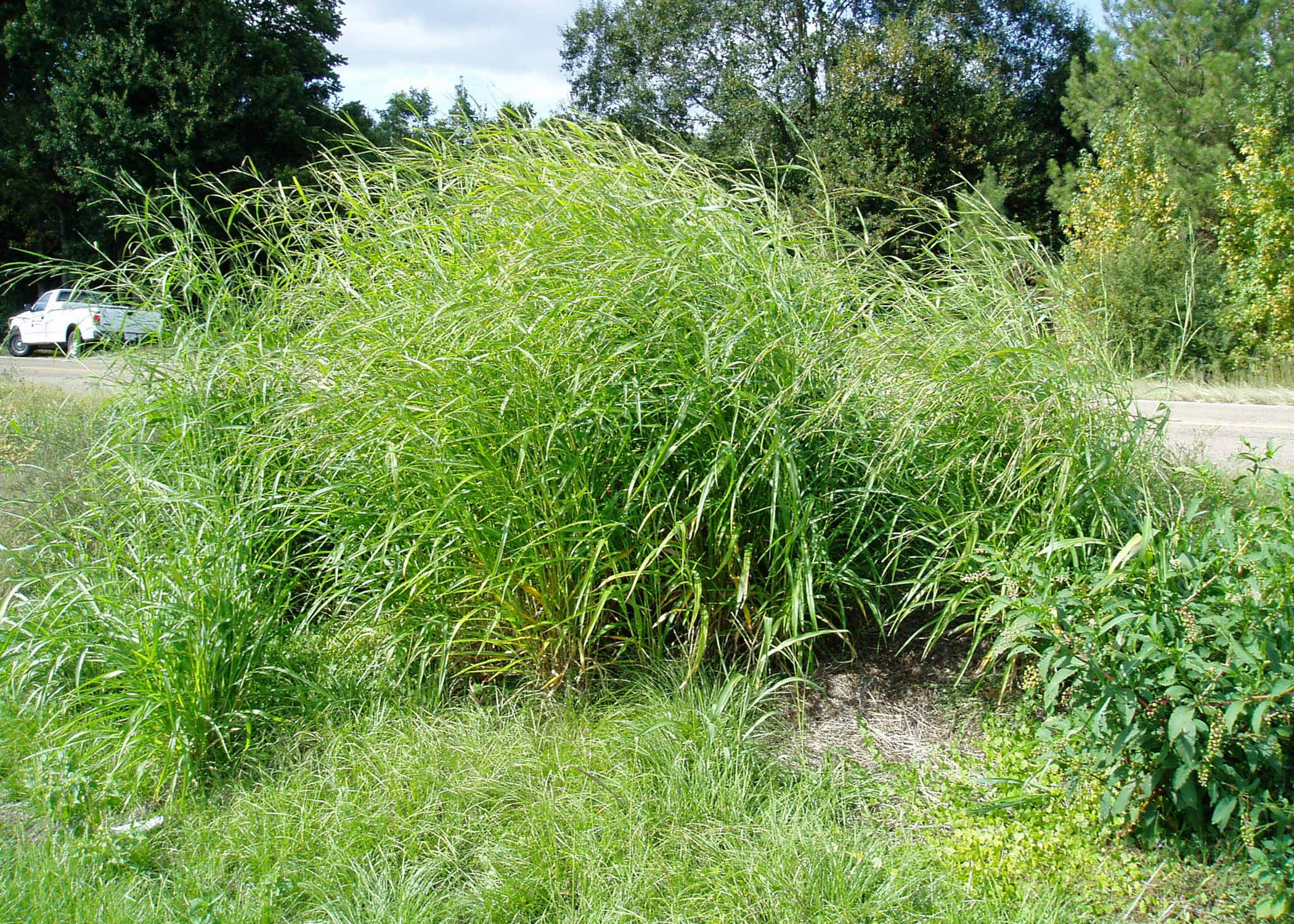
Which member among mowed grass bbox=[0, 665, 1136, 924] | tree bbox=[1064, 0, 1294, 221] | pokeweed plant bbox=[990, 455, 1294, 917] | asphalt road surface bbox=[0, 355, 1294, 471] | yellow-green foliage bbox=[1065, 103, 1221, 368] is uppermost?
tree bbox=[1064, 0, 1294, 221]

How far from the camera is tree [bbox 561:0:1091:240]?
19.6m

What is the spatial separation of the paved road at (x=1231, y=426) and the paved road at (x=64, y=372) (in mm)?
5693

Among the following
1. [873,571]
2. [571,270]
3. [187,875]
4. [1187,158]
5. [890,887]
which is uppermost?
[1187,158]

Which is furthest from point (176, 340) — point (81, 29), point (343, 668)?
point (81, 29)

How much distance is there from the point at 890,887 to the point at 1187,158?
53.0 ft

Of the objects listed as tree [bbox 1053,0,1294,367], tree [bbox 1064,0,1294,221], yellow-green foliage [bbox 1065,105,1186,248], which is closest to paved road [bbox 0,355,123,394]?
tree [bbox 1053,0,1294,367]

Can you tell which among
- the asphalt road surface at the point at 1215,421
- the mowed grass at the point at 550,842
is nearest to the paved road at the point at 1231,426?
the asphalt road surface at the point at 1215,421

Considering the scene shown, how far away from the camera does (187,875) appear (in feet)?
8.27

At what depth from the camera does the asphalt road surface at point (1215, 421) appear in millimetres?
4573

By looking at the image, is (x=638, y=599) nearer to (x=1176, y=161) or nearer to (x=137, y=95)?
(x=1176, y=161)

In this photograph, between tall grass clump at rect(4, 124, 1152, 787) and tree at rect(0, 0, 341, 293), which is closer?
tall grass clump at rect(4, 124, 1152, 787)

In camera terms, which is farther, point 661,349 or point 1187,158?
point 1187,158

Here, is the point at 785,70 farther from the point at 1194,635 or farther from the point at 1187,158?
the point at 1194,635

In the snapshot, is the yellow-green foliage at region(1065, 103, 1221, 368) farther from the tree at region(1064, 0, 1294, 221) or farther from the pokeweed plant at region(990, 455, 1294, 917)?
the pokeweed plant at region(990, 455, 1294, 917)
